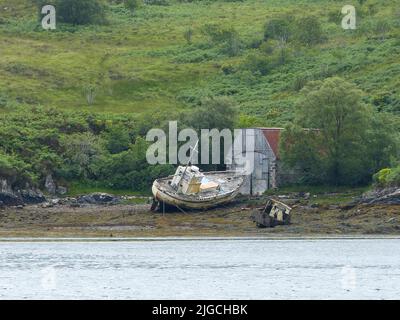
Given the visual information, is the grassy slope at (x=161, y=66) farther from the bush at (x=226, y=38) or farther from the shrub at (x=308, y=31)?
the shrub at (x=308, y=31)

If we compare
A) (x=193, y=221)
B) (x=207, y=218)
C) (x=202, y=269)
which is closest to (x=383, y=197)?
(x=207, y=218)

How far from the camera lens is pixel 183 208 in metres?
111

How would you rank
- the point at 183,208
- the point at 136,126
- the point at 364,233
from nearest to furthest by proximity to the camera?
the point at 364,233
the point at 183,208
the point at 136,126

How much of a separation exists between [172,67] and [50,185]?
5457 cm

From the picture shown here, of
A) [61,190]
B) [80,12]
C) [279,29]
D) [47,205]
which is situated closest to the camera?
[47,205]

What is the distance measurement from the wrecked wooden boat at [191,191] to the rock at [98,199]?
14.6 ft

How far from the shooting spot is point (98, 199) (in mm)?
115250

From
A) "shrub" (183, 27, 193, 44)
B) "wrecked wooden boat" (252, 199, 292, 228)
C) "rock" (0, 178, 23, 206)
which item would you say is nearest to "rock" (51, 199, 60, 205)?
"rock" (0, 178, 23, 206)

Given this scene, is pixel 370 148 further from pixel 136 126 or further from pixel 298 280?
pixel 298 280

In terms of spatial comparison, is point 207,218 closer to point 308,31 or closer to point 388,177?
point 388,177

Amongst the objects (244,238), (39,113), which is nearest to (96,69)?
(39,113)

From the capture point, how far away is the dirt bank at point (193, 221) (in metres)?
101
